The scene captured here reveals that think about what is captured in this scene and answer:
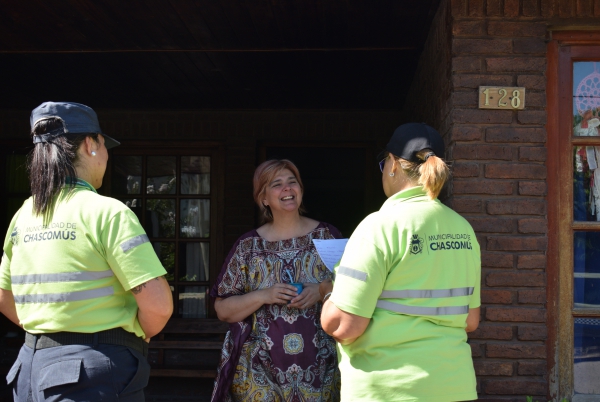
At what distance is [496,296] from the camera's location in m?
3.16

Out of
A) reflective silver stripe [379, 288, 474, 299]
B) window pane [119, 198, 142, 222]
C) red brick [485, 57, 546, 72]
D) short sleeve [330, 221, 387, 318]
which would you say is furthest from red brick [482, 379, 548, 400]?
window pane [119, 198, 142, 222]

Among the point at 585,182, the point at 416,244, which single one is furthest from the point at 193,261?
the point at 416,244

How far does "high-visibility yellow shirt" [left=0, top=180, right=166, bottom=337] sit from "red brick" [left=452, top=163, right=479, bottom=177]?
174 cm

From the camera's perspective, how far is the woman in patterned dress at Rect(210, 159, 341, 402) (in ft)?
9.12

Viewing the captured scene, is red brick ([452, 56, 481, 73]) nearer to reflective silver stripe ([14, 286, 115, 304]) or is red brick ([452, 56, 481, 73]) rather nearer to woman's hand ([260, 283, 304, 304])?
woman's hand ([260, 283, 304, 304])

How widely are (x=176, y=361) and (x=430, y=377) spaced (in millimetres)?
3932

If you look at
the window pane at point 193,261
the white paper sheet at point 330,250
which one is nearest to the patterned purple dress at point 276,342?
the white paper sheet at point 330,250

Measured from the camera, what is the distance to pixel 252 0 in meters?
3.48

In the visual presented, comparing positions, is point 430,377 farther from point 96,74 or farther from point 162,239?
point 162,239

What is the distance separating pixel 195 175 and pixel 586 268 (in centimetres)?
430

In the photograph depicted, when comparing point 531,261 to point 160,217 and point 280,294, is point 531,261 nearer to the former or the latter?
point 280,294

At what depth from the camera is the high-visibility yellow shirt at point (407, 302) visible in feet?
6.46

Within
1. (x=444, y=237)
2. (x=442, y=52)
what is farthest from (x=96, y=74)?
(x=444, y=237)

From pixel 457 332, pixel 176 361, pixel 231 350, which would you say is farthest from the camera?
pixel 176 361
